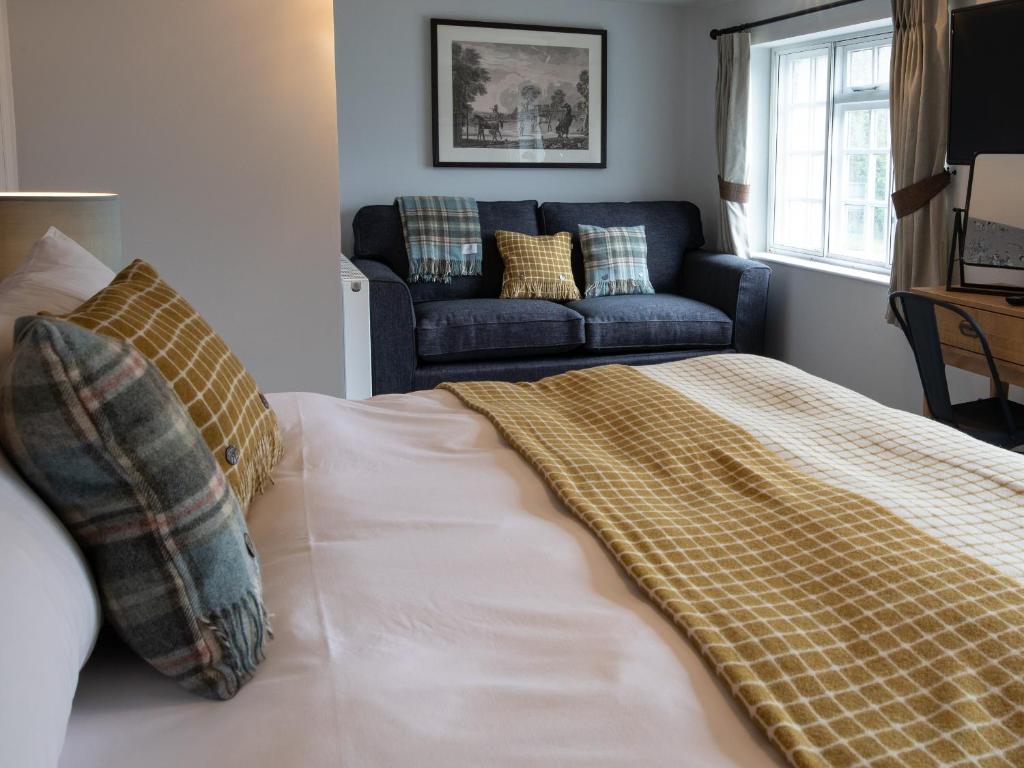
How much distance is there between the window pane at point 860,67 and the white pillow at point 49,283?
4010 mm

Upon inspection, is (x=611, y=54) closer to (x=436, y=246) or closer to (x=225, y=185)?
(x=436, y=246)

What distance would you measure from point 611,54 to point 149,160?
3.31 meters

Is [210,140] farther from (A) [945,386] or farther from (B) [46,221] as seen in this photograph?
(A) [945,386]

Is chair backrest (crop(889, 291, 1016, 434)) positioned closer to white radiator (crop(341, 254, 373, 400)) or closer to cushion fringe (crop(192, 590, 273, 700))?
white radiator (crop(341, 254, 373, 400))

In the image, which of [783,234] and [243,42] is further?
[783,234]

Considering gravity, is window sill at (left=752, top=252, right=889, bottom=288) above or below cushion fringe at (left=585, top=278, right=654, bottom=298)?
above

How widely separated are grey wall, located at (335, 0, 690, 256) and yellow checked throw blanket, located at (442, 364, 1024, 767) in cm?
392

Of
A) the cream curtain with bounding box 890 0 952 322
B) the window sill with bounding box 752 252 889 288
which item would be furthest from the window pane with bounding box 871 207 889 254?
the cream curtain with bounding box 890 0 952 322

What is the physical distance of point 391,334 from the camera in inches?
179

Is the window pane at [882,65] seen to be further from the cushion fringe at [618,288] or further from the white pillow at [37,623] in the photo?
the white pillow at [37,623]

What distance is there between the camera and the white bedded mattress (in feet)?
3.22

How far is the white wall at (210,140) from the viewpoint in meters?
3.24

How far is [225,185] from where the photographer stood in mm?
3439

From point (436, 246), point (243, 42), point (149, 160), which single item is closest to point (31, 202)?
point (149, 160)
